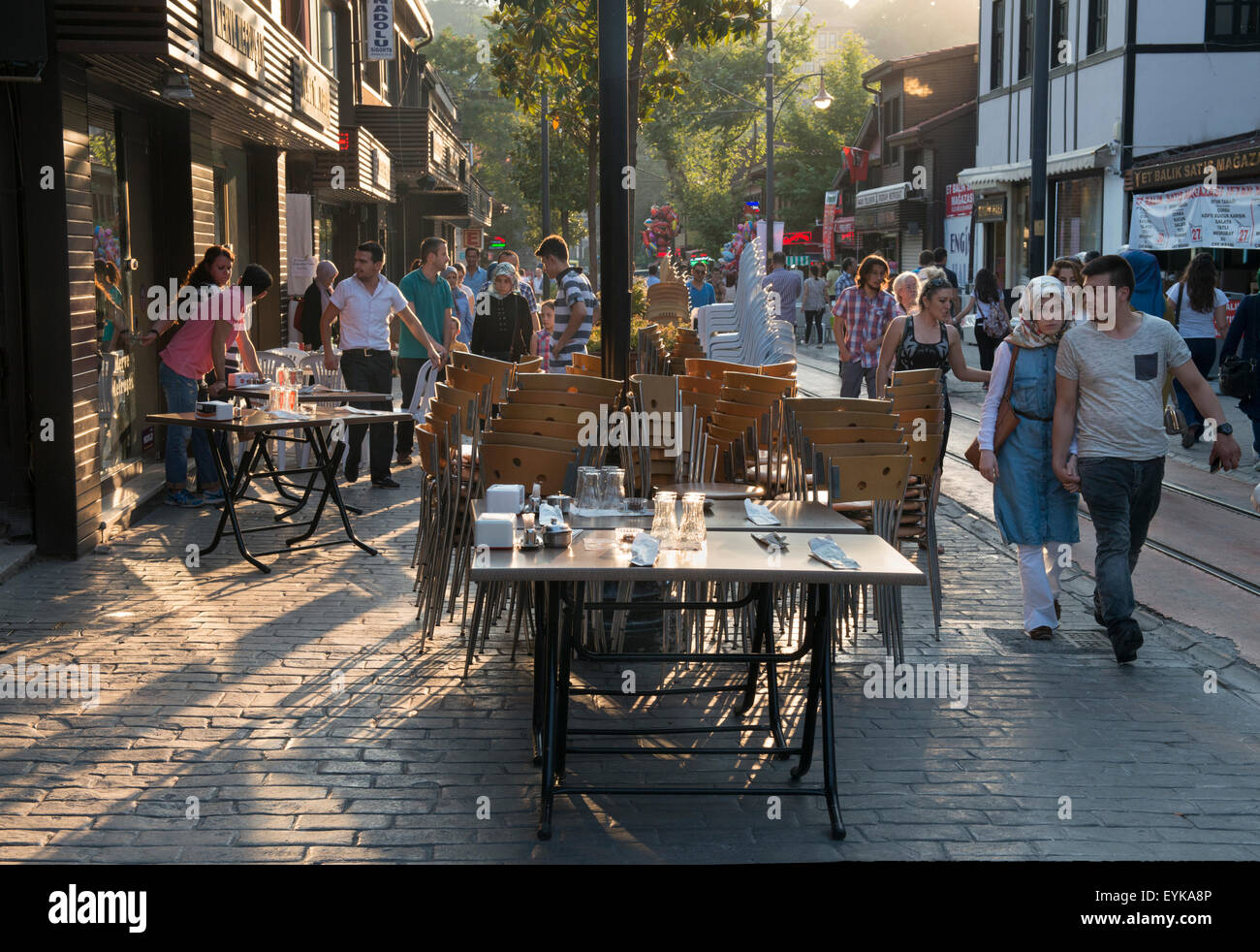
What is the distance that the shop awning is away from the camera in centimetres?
2575

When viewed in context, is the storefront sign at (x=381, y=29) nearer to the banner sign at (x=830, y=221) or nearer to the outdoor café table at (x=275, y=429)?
the outdoor café table at (x=275, y=429)

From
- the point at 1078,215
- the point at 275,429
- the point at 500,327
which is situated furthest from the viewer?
the point at 1078,215

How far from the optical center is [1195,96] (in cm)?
2491

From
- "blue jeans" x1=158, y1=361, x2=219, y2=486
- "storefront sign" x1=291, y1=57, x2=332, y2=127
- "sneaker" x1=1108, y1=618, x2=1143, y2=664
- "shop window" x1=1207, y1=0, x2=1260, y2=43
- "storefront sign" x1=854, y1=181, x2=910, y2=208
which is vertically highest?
"shop window" x1=1207, y1=0, x2=1260, y2=43

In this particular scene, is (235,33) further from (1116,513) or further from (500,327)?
(1116,513)

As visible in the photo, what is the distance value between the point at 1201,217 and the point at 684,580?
17.9 m

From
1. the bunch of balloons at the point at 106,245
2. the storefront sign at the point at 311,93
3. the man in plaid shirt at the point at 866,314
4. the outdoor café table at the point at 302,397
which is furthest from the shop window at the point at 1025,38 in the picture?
the bunch of balloons at the point at 106,245

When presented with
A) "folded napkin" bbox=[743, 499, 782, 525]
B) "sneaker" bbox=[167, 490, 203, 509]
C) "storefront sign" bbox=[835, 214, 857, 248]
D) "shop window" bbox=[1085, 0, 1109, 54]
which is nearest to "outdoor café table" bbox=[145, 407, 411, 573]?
"sneaker" bbox=[167, 490, 203, 509]

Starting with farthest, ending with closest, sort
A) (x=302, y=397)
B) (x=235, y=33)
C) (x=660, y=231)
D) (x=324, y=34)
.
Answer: (x=660, y=231) < (x=324, y=34) < (x=235, y=33) < (x=302, y=397)

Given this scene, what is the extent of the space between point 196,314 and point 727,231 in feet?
193

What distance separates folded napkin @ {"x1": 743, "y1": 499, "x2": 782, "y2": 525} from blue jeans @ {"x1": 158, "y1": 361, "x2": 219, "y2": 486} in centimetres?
606

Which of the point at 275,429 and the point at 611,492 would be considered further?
the point at 275,429

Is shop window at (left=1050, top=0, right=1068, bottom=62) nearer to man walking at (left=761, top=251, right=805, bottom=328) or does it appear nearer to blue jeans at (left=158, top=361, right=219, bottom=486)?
man walking at (left=761, top=251, right=805, bottom=328)

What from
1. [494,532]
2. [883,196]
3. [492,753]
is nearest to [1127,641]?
[492,753]
